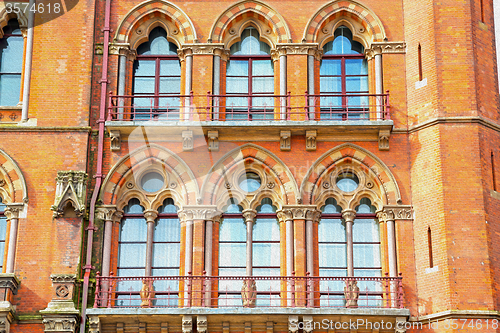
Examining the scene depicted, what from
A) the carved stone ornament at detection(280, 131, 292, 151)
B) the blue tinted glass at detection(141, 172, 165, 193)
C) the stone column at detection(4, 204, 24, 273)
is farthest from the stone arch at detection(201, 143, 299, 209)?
the stone column at detection(4, 204, 24, 273)

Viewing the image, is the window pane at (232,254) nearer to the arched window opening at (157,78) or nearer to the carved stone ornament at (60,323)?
the arched window opening at (157,78)

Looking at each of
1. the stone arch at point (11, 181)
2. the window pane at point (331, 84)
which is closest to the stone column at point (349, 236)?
the window pane at point (331, 84)

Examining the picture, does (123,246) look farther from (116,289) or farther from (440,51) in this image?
(440,51)

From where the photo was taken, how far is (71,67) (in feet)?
75.7

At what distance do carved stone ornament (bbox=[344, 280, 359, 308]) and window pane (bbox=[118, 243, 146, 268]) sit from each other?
4.63 meters

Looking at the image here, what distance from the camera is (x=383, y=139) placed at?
22.4 metres

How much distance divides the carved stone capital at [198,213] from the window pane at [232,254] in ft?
2.37

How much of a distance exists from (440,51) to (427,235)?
4.46 metres

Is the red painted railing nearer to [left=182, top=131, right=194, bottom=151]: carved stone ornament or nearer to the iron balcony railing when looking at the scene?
[left=182, top=131, right=194, bottom=151]: carved stone ornament

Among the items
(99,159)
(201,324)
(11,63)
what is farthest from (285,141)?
(11,63)

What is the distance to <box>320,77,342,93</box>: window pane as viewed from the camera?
77.2 feet

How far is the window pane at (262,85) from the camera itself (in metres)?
23.6

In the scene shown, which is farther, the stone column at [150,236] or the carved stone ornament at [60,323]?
the stone column at [150,236]

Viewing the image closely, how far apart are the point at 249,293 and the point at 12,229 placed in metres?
5.54
